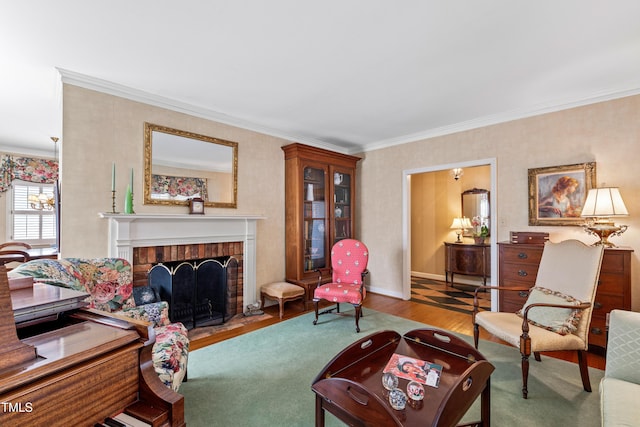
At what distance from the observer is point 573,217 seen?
10.2ft

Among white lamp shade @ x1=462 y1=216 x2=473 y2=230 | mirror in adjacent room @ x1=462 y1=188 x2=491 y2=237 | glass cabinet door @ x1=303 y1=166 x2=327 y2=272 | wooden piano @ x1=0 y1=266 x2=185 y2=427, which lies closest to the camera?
wooden piano @ x1=0 y1=266 x2=185 y2=427

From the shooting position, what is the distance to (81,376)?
676 millimetres

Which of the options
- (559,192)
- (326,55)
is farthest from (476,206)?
(326,55)

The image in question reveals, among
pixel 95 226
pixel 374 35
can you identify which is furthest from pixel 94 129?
pixel 374 35

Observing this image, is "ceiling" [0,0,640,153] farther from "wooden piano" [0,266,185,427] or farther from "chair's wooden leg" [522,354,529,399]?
"chair's wooden leg" [522,354,529,399]

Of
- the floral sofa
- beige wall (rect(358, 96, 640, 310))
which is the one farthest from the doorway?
the floral sofa

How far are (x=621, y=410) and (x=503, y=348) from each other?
5.51 feet

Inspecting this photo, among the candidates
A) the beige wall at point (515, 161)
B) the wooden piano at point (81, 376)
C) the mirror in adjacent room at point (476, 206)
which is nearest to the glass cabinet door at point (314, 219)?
the beige wall at point (515, 161)

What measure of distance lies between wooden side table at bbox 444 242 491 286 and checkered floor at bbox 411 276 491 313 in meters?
0.30

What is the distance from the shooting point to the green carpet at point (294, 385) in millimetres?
1800

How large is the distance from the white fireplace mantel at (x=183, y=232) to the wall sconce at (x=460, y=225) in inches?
153

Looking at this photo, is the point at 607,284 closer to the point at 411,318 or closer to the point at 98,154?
the point at 411,318

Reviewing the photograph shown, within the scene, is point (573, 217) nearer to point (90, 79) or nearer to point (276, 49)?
point (276, 49)

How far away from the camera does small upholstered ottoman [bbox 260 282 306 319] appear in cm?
363
